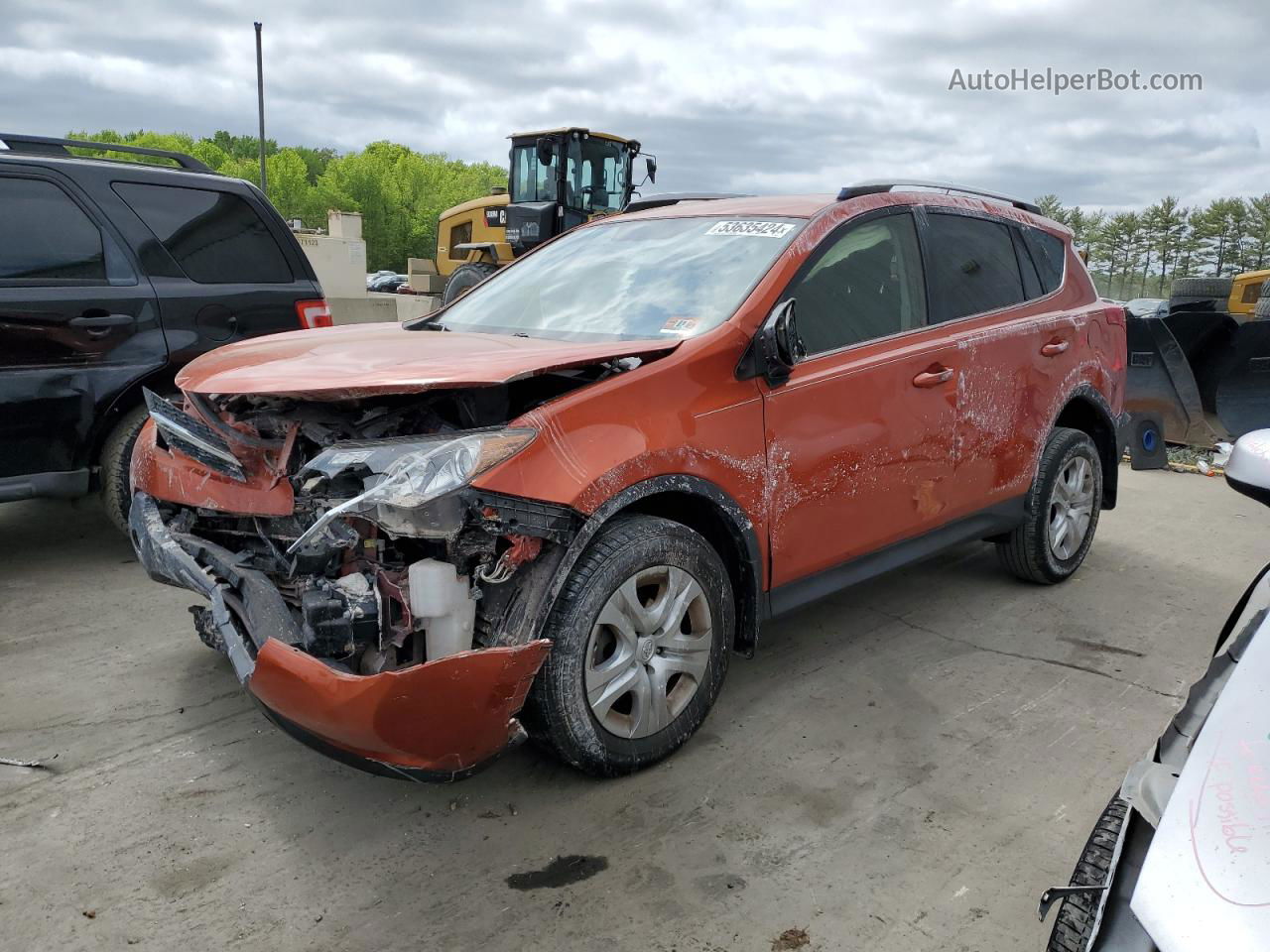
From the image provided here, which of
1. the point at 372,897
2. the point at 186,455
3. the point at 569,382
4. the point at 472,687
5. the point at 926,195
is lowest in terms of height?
the point at 372,897

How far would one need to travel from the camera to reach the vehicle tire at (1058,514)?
4.62m

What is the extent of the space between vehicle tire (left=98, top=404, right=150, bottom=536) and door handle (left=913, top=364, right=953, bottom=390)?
11.9ft

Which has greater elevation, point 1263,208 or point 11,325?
point 1263,208

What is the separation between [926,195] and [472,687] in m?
2.95

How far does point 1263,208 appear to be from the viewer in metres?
32.2

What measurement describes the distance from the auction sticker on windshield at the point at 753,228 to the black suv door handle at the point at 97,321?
2991 mm

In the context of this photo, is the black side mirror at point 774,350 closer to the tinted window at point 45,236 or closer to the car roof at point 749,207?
the car roof at point 749,207

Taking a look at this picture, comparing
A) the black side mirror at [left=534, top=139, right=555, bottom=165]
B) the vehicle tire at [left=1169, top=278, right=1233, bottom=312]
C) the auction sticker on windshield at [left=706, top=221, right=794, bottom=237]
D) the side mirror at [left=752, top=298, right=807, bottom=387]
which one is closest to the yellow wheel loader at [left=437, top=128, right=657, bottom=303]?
the black side mirror at [left=534, top=139, right=555, bottom=165]

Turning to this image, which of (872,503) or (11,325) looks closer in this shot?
(872,503)

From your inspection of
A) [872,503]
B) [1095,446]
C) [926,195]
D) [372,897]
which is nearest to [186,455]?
[372,897]

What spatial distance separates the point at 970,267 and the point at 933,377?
0.76m

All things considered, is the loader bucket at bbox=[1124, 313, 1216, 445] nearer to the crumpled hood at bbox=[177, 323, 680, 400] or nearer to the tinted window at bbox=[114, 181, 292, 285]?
the crumpled hood at bbox=[177, 323, 680, 400]

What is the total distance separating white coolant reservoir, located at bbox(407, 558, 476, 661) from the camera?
2.49 m

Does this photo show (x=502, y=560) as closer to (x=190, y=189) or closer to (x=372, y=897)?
(x=372, y=897)
